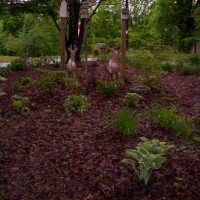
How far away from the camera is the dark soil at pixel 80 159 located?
10.1ft

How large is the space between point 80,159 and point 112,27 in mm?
26692

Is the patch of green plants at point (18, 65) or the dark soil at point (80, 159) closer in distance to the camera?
the dark soil at point (80, 159)

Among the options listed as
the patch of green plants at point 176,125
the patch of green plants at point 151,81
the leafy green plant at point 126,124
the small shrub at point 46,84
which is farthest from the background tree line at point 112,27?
the leafy green plant at point 126,124

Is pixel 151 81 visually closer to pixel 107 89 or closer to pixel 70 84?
pixel 107 89

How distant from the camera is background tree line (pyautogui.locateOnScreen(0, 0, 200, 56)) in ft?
66.0

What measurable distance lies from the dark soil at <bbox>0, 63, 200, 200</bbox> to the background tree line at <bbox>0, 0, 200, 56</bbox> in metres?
8.44

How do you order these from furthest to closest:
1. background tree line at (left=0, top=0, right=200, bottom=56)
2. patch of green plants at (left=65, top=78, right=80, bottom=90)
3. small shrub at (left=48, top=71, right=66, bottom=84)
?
background tree line at (left=0, top=0, right=200, bottom=56), patch of green plants at (left=65, top=78, right=80, bottom=90), small shrub at (left=48, top=71, right=66, bottom=84)

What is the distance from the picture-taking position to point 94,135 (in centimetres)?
453

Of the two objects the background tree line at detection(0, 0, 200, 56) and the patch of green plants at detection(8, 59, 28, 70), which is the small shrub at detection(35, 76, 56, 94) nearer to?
the patch of green plants at detection(8, 59, 28, 70)

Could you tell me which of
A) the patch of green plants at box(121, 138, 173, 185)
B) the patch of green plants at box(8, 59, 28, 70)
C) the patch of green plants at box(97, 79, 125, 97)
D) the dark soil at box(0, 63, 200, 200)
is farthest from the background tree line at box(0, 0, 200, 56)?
the patch of green plants at box(121, 138, 173, 185)

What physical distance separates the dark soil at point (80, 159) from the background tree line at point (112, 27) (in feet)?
27.7

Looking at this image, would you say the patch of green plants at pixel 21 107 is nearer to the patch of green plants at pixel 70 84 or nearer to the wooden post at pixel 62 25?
the patch of green plants at pixel 70 84

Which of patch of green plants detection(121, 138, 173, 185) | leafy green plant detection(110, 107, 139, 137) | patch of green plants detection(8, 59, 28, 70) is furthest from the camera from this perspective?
patch of green plants detection(8, 59, 28, 70)

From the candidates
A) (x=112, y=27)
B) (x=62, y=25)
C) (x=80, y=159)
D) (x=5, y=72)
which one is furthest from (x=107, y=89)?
(x=112, y=27)
